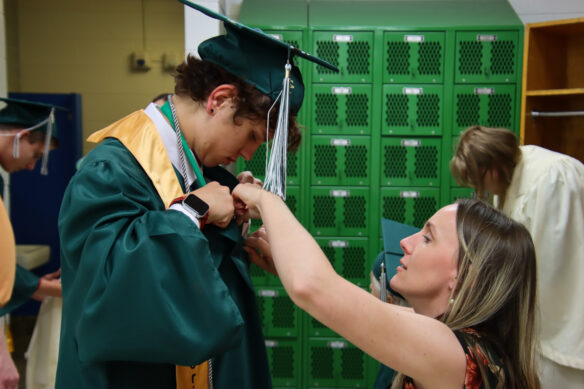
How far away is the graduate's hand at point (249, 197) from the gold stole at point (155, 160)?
13cm

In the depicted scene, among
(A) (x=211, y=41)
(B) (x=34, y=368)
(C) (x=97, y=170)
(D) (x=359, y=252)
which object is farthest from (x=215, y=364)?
(D) (x=359, y=252)

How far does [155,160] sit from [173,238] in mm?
255

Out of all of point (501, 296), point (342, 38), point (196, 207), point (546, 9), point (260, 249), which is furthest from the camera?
point (546, 9)

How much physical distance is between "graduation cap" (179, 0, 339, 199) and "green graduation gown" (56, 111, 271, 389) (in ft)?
1.01

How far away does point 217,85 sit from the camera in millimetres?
1089

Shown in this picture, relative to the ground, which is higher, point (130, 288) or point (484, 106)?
point (484, 106)

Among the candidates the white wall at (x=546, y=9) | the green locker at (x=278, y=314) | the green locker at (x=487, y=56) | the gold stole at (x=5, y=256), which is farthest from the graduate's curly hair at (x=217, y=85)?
the white wall at (x=546, y=9)

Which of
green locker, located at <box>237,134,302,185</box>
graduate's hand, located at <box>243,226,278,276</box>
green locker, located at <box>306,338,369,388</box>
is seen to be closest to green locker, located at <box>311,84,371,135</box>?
green locker, located at <box>237,134,302,185</box>

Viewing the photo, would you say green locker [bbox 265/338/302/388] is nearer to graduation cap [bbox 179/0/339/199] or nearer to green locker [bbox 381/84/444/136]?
green locker [bbox 381/84/444/136]

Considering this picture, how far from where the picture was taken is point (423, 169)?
3113 mm

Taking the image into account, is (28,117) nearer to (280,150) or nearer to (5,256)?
(5,256)

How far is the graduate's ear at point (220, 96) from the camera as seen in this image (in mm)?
1070

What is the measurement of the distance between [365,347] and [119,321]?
17.6 inches

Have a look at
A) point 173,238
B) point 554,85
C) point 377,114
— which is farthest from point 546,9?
point 173,238
